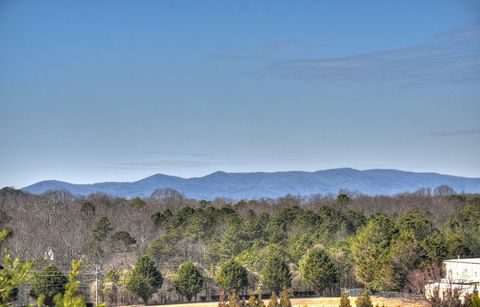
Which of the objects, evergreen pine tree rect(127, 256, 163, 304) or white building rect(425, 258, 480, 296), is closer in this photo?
white building rect(425, 258, 480, 296)

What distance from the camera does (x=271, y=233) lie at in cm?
6206

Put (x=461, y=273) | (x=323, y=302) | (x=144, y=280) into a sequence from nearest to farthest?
(x=461, y=273), (x=323, y=302), (x=144, y=280)

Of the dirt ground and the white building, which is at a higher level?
the white building

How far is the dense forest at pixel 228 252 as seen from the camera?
4623cm

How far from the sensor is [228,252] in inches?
2293

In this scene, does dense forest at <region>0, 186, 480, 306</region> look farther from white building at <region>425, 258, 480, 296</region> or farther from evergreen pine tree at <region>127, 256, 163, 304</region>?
white building at <region>425, 258, 480, 296</region>

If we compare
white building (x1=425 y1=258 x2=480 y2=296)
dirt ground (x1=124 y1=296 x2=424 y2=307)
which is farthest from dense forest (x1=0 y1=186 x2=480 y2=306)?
dirt ground (x1=124 y1=296 x2=424 y2=307)

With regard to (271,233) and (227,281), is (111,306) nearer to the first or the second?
(227,281)

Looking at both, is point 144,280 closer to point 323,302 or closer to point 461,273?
point 323,302

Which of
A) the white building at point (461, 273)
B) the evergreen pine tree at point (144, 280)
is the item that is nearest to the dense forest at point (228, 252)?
the evergreen pine tree at point (144, 280)

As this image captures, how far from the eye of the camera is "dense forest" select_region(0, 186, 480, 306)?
46.2 m

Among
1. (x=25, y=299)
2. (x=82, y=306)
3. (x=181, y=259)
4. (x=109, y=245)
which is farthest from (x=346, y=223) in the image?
(x=82, y=306)

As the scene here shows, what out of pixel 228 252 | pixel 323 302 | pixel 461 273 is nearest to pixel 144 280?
pixel 323 302

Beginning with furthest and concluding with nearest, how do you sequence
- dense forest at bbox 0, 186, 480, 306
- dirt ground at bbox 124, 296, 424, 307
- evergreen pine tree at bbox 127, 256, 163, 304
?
1. evergreen pine tree at bbox 127, 256, 163, 304
2. dense forest at bbox 0, 186, 480, 306
3. dirt ground at bbox 124, 296, 424, 307
